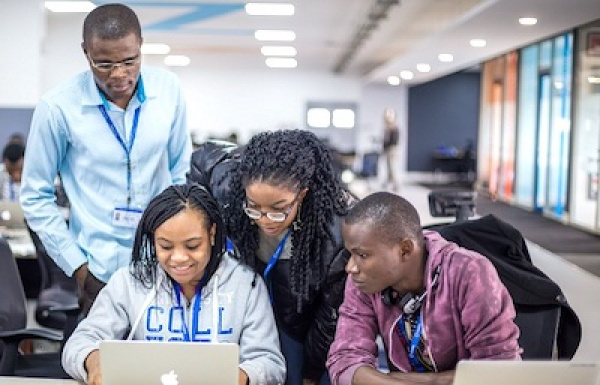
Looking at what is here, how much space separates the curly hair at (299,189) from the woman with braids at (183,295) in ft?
0.46

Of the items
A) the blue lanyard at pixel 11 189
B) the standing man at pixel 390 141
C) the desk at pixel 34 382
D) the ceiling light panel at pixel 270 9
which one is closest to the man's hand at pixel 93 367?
the desk at pixel 34 382

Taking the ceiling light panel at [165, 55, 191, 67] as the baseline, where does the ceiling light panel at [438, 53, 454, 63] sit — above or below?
above

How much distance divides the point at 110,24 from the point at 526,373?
1467 millimetres

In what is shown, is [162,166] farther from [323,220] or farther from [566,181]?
[566,181]

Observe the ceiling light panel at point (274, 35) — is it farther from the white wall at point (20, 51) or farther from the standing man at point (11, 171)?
the standing man at point (11, 171)

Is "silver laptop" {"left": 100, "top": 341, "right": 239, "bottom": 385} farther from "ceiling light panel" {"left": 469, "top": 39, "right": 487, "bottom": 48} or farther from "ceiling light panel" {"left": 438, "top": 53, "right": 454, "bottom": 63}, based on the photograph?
"ceiling light panel" {"left": 438, "top": 53, "right": 454, "bottom": 63}

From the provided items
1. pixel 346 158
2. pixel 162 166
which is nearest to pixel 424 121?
pixel 346 158

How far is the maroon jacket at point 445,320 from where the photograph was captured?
191cm

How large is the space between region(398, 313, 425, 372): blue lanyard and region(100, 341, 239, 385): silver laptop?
1.75 ft

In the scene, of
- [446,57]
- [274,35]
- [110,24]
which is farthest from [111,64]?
[446,57]

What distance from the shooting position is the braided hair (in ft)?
6.99

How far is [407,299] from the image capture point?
6.55 ft

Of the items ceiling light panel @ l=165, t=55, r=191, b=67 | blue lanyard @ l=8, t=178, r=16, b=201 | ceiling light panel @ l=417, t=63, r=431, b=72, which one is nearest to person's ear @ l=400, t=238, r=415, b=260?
ceiling light panel @ l=165, t=55, r=191, b=67

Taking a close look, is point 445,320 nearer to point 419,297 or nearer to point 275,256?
point 419,297
